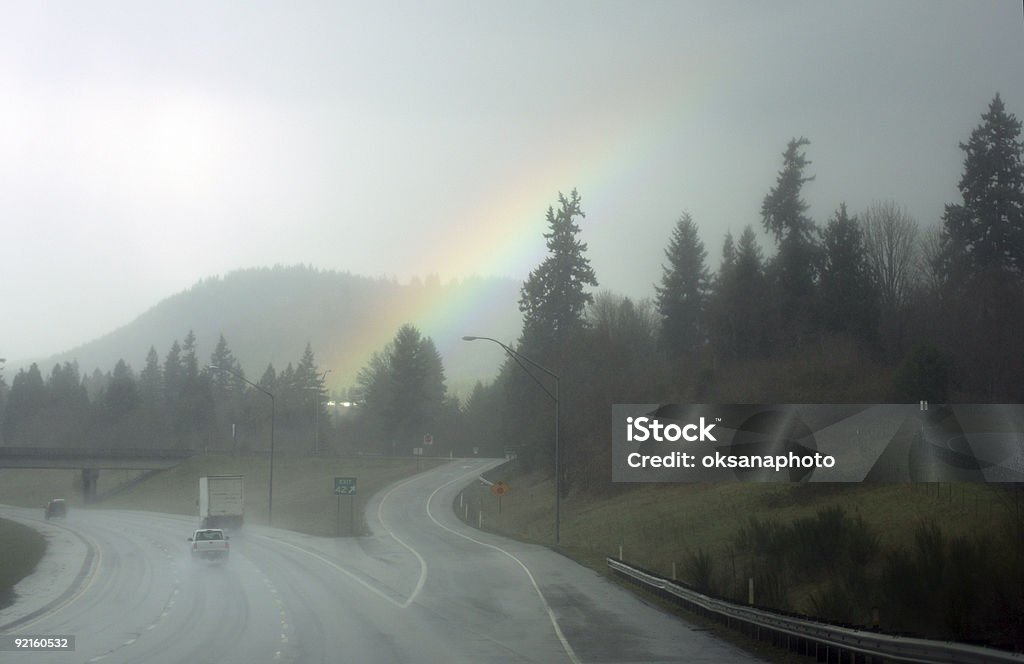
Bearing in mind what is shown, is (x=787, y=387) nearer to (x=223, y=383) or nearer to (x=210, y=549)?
(x=210, y=549)

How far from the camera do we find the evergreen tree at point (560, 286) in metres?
81.9

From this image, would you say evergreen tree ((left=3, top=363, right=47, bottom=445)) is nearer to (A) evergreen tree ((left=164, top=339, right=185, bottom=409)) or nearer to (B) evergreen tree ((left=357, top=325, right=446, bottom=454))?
(A) evergreen tree ((left=164, top=339, right=185, bottom=409))

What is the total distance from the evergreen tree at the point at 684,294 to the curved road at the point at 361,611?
46056 mm

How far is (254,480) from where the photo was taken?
327ft

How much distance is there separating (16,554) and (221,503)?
55.2 ft

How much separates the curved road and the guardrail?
0.87 meters

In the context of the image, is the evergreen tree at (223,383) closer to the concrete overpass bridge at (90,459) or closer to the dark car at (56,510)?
the concrete overpass bridge at (90,459)

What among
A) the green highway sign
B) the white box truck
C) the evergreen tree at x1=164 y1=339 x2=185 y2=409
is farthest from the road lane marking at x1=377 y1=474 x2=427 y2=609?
the evergreen tree at x1=164 y1=339 x2=185 y2=409

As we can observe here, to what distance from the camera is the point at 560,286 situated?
271ft

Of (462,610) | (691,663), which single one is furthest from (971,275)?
(691,663)

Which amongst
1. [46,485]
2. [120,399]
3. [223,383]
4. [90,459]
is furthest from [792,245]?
[223,383]

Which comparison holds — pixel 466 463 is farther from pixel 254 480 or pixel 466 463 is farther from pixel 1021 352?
pixel 1021 352

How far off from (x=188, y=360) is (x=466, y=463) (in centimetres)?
8290

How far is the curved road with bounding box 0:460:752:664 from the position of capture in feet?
55.6
